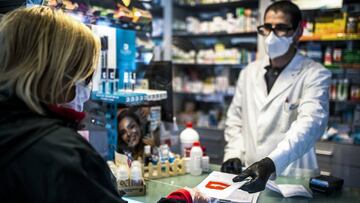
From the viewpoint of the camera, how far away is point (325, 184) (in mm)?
1614

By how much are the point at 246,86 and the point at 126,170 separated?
1.15 metres

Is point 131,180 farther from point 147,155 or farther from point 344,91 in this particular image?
point 344,91

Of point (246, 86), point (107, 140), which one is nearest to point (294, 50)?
point (246, 86)

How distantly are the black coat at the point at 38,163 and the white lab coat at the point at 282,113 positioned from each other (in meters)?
1.26

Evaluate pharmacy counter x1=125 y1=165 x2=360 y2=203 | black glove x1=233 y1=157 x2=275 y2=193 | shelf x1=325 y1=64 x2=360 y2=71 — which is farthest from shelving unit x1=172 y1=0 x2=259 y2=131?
black glove x1=233 y1=157 x2=275 y2=193

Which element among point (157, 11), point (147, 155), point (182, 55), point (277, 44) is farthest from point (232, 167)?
point (157, 11)

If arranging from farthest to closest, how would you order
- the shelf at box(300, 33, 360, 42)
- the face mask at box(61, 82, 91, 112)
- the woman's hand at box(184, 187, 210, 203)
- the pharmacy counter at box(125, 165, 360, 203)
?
1. the shelf at box(300, 33, 360, 42)
2. the pharmacy counter at box(125, 165, 360, 203)
3. the woman's hand at box(184, 187, 210, 203)
4. the face mask at box(61, 82, 91, 112)

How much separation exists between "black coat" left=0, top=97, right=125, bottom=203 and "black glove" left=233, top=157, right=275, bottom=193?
2.51 feet

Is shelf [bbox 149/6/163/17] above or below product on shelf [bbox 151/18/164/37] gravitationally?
above

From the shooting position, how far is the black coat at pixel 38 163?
856 millimetres

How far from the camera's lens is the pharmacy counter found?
5.05 feet

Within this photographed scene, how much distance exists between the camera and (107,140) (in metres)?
1.93

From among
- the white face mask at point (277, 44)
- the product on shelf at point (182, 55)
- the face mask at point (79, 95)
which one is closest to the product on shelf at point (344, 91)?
the white face mask at point (277, 44)

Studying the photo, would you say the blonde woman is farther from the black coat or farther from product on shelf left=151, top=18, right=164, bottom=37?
product on shelf left=151, top=18, right=164, bottom=37
